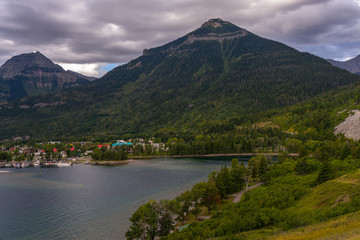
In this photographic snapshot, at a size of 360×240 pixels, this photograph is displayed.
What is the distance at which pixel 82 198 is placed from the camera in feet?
306

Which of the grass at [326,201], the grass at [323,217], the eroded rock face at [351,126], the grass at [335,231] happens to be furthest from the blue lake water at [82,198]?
the eroded rock face at [351,126]

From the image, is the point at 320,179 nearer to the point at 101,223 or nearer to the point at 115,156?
the point at 101,223

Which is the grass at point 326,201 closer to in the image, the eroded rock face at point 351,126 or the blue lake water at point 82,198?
the blue lake water at point 82,198

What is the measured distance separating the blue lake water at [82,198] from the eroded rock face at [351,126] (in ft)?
349

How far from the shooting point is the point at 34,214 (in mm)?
78188

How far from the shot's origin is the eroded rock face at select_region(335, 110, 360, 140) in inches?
6383

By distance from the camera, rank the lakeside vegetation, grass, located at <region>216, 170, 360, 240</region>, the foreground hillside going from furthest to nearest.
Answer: the lakeside vegetation
the foreground hillside
grass, located at <region>216, 170, 360, 240</region>

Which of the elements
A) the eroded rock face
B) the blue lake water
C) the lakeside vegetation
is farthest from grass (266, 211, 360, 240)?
the eroded rock face

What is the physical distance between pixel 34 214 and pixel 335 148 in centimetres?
14149

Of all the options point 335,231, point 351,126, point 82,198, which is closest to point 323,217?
point 335,231

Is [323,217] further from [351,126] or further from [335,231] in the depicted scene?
[351,126]

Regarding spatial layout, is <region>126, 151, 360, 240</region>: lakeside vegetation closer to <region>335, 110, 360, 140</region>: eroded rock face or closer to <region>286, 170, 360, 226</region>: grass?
<region>286, 170, 360, 226</region>: grass

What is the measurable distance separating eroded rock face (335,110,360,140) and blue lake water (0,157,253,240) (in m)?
106

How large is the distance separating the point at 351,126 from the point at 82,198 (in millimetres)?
182888
